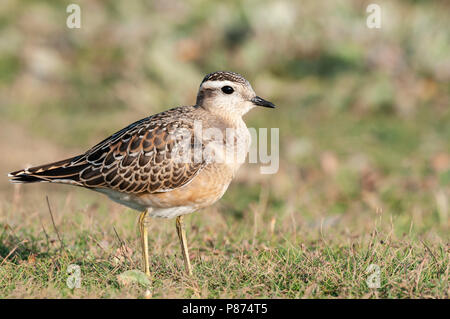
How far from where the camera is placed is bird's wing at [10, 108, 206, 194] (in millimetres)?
6402

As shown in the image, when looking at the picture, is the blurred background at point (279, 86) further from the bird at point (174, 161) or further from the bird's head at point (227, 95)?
the bird at point (174, 161)

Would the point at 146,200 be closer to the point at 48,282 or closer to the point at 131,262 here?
the point at 131,262

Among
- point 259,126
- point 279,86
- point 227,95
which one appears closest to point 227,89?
point 227,95

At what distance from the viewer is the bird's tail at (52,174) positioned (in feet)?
22.3

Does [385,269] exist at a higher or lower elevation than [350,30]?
lower

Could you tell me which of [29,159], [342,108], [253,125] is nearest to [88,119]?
[29,159]

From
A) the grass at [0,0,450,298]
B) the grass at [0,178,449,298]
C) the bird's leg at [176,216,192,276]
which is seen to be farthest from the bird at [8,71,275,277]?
the grass at [0,0,450,298]

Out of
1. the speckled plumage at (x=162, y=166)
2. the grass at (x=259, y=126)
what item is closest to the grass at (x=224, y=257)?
the grass at (x=259, y=126)

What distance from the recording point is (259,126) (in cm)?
1271

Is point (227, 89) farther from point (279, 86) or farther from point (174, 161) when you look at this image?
point (279, 86)

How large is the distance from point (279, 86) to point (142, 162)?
297 inches

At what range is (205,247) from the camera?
732 centimetres

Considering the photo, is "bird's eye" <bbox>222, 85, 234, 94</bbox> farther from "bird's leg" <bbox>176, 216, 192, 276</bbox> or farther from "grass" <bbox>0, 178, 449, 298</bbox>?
"grass" <bbox>0, 178, 449, 298</bbox>
